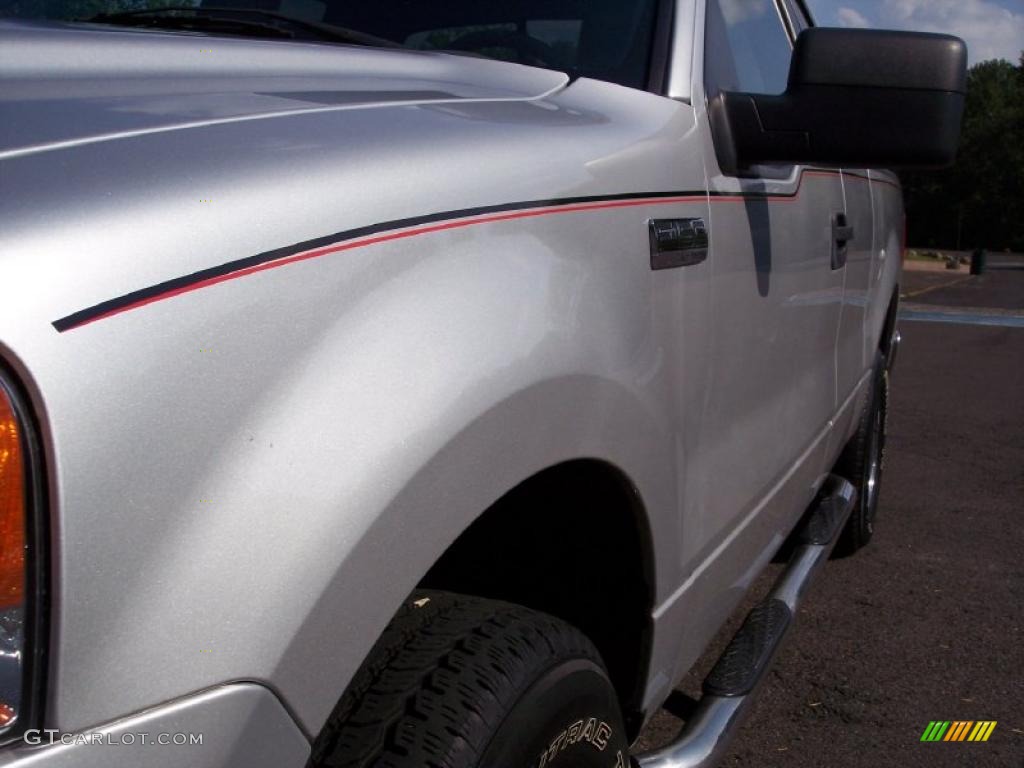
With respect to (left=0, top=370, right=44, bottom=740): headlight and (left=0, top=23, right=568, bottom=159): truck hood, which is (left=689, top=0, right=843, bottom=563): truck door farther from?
(left=0, top=370, right=44, bottom=740): headlight

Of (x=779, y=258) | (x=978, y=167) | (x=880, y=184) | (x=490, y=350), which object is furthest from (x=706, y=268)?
(x=978, y=167)

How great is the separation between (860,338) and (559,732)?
7.94 feet

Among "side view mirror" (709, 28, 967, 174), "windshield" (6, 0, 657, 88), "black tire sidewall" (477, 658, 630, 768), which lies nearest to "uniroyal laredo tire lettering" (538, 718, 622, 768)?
"black tire sidewall" (477, 658, 630, 768)

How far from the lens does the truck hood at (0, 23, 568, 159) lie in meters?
1.04

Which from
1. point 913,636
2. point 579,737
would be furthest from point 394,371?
point 913,636

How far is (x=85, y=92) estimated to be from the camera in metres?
1.16

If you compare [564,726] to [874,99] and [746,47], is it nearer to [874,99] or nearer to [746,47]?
[874,99]

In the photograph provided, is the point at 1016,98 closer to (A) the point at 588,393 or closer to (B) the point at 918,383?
(B) the point at 918,383

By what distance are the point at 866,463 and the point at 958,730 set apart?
1.33m

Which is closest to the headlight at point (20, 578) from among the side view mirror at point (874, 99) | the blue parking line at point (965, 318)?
the side view mirror at point (874, 99)

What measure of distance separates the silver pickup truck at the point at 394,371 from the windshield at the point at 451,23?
14 millimetres

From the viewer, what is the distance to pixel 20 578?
2.75ft

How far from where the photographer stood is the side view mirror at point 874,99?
5.98 feet

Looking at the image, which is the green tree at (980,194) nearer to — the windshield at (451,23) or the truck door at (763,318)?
the truck door at (763,318)
